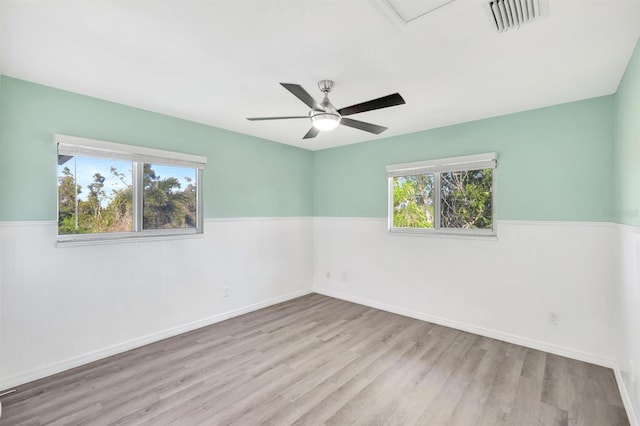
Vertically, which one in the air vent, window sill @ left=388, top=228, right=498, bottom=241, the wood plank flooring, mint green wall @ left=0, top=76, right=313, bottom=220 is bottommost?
the wood plank flooring

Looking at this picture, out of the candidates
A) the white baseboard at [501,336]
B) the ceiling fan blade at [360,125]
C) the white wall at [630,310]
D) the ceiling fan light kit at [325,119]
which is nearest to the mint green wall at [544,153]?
the white wall at [630,310]

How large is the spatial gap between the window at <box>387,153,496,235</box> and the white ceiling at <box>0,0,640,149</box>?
78 cm

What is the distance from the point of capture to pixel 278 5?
1.55m

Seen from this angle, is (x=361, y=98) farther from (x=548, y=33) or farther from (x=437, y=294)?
(x=437, y=294)

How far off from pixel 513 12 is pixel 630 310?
221 centimetres

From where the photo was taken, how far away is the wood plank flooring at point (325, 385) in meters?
2.05

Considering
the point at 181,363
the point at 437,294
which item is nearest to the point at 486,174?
the point at 437,294

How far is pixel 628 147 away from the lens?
210cm

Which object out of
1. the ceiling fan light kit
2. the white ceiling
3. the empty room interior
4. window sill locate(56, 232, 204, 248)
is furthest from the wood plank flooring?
the white ceiling

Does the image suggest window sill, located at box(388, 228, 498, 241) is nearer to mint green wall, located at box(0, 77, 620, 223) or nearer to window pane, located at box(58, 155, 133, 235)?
mint green wall, located at box(0, 77, 620, 223)

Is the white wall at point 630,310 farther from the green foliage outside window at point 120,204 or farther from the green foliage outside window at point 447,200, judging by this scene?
the green foliage outside window at point 120,204

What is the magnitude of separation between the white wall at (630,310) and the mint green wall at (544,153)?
517 millimetres

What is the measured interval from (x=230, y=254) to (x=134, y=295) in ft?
3.94

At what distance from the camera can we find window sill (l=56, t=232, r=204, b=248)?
8.78ft
